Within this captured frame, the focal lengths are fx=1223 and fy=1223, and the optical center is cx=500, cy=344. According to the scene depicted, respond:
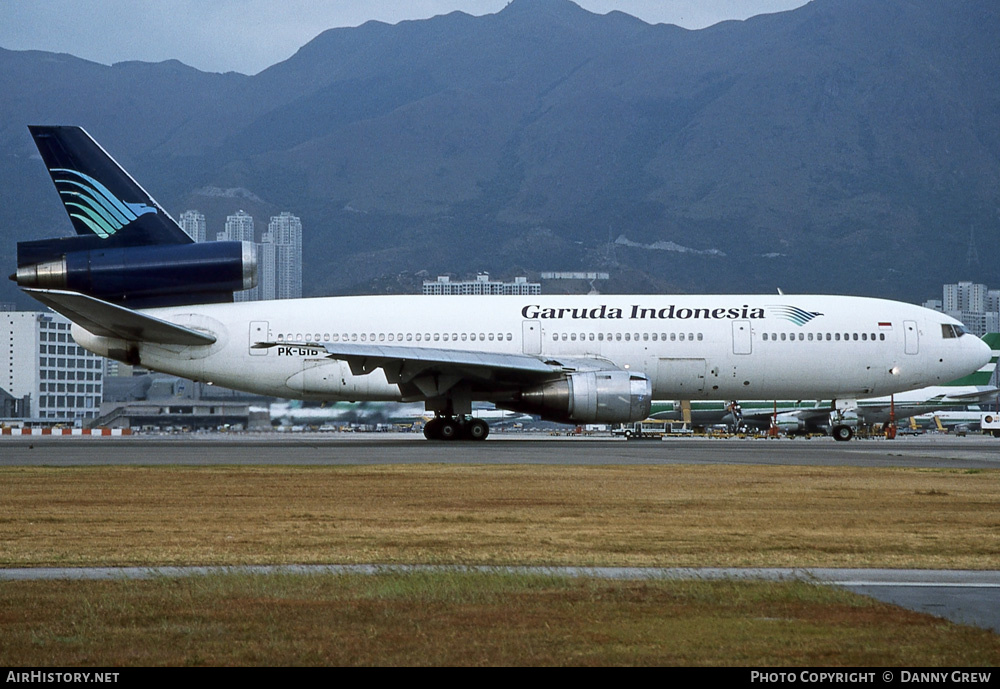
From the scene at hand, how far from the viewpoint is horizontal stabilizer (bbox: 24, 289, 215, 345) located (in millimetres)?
29141

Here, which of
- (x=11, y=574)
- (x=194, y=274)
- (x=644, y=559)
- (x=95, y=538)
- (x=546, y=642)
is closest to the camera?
(x=546, y=642)

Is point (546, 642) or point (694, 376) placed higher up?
point (694, 376)

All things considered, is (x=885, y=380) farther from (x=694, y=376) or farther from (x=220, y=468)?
(x=220, y=468)

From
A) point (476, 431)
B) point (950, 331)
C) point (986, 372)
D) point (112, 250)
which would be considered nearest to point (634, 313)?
point (476, 431)

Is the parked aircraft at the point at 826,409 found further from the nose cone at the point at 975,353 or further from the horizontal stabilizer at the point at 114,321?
the horizontal stabilizer at the point at 114,321

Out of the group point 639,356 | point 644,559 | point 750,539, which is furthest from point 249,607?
point 639,356

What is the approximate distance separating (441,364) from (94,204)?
10329mm

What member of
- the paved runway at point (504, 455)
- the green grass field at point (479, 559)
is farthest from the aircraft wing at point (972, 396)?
the green grass field at point (479, 559)

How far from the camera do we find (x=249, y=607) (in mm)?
7879

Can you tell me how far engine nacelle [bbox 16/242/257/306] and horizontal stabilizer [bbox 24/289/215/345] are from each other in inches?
28.8
